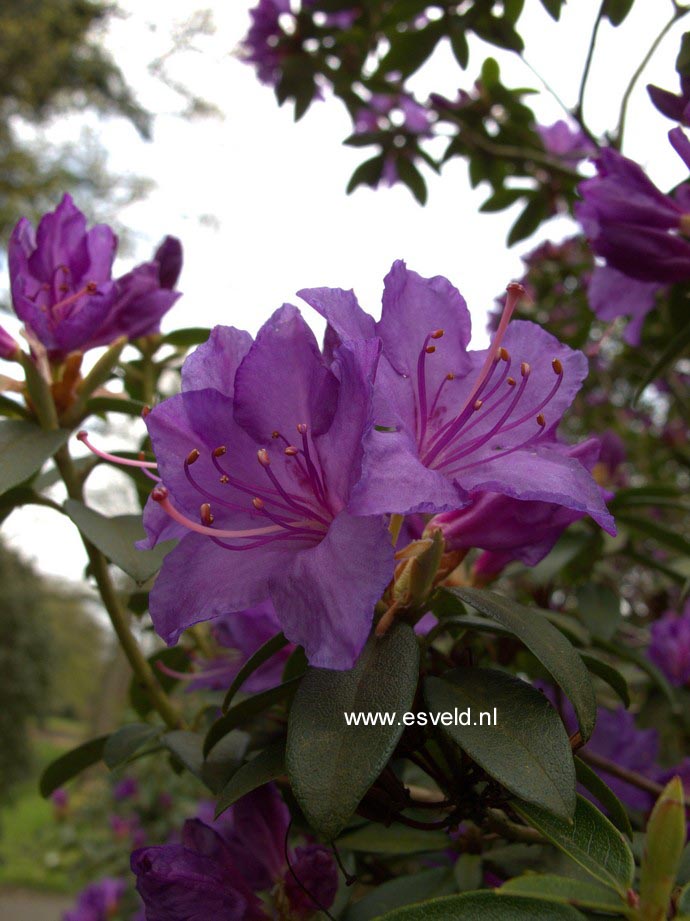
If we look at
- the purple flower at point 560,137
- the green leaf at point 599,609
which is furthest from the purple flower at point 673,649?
the purple flower at point 560,137

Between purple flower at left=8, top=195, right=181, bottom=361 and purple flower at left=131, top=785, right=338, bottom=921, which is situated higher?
purple flower at left=8, top=195, right=181, bottom=361

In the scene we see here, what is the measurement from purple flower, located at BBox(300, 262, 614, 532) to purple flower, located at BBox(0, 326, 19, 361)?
20.3 inches

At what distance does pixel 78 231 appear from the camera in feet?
3.20

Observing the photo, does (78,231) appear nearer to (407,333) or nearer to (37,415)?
(37,415)

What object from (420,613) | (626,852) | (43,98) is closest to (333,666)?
(420,613)

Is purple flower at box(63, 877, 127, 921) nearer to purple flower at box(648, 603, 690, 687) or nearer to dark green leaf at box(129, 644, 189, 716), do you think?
dark green leaf at box(129, 644, 189, 716)

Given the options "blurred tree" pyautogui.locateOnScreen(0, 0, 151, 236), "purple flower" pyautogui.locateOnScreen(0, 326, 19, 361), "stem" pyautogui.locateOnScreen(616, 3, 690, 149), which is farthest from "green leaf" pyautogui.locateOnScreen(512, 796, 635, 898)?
"blurred tree" pyautogui.locateOnScreen(0, 0, 151, 236)

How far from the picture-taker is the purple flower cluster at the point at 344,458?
1.83 ft

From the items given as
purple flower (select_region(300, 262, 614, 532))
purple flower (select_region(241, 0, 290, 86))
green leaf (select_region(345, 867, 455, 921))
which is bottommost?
green leaf (select_region(345, 867, 455, 921))

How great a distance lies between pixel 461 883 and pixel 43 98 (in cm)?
1306

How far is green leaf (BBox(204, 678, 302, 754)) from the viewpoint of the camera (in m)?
0.65

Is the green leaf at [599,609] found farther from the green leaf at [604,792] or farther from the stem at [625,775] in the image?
the green leaf at [604,792]

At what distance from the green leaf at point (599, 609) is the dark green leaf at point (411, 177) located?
50.0 inches

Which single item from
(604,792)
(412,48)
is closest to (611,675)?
(604,792)
